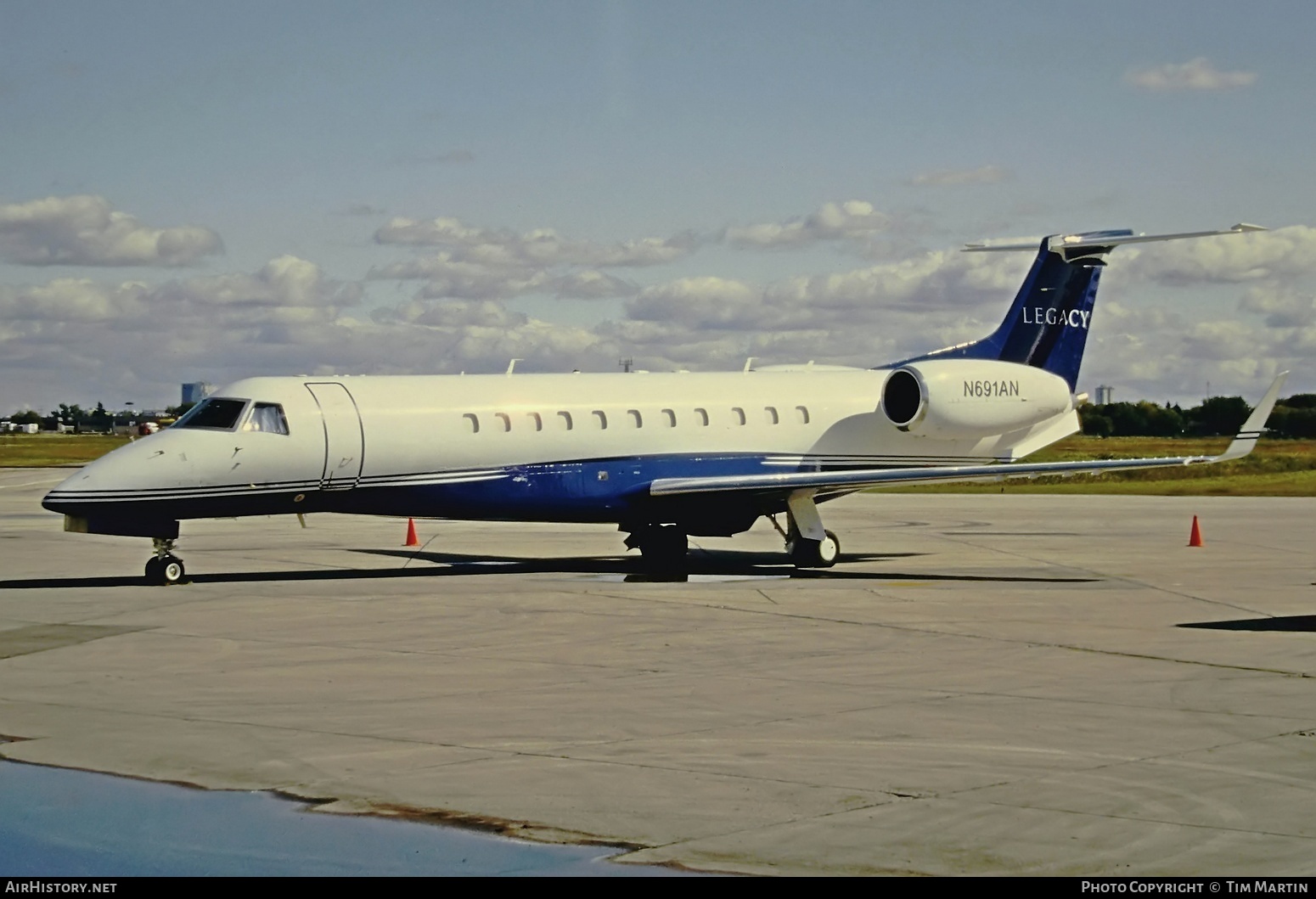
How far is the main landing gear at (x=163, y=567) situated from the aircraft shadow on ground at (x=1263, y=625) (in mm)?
13511

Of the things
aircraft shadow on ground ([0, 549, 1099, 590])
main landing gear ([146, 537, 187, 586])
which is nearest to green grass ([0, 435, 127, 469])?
aircraft shadow on ground ([0, 549, 1099, 590])

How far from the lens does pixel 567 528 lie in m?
37.0

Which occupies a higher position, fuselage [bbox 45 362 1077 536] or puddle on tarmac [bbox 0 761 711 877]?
fuselage [bbox 45 362 1077 536]

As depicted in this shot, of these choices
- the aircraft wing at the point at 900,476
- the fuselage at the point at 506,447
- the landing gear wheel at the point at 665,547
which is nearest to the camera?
the fuselage at the point at 506,447

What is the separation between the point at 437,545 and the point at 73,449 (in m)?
97.0

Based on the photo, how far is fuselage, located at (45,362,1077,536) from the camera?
21.3m

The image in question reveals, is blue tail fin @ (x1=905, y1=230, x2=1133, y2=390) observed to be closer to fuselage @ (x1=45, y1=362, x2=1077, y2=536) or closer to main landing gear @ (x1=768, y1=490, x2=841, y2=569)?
fuselage @ (x1=45, y1=362, x2=1077, y2=536)

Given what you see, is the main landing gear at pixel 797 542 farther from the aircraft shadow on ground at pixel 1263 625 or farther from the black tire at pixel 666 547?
the aircraft shadow on ground at pixel 1263 625

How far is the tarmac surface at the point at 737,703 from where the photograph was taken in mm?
8469

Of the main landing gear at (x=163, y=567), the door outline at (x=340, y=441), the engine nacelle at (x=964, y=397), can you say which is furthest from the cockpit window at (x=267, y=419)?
the engine nacelle at (x=964, y=397)

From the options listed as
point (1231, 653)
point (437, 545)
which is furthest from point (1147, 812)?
point (437, 545)

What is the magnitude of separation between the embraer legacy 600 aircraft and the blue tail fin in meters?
0.04

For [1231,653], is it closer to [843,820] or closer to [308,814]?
[843,820]

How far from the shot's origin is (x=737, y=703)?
12.4 m
